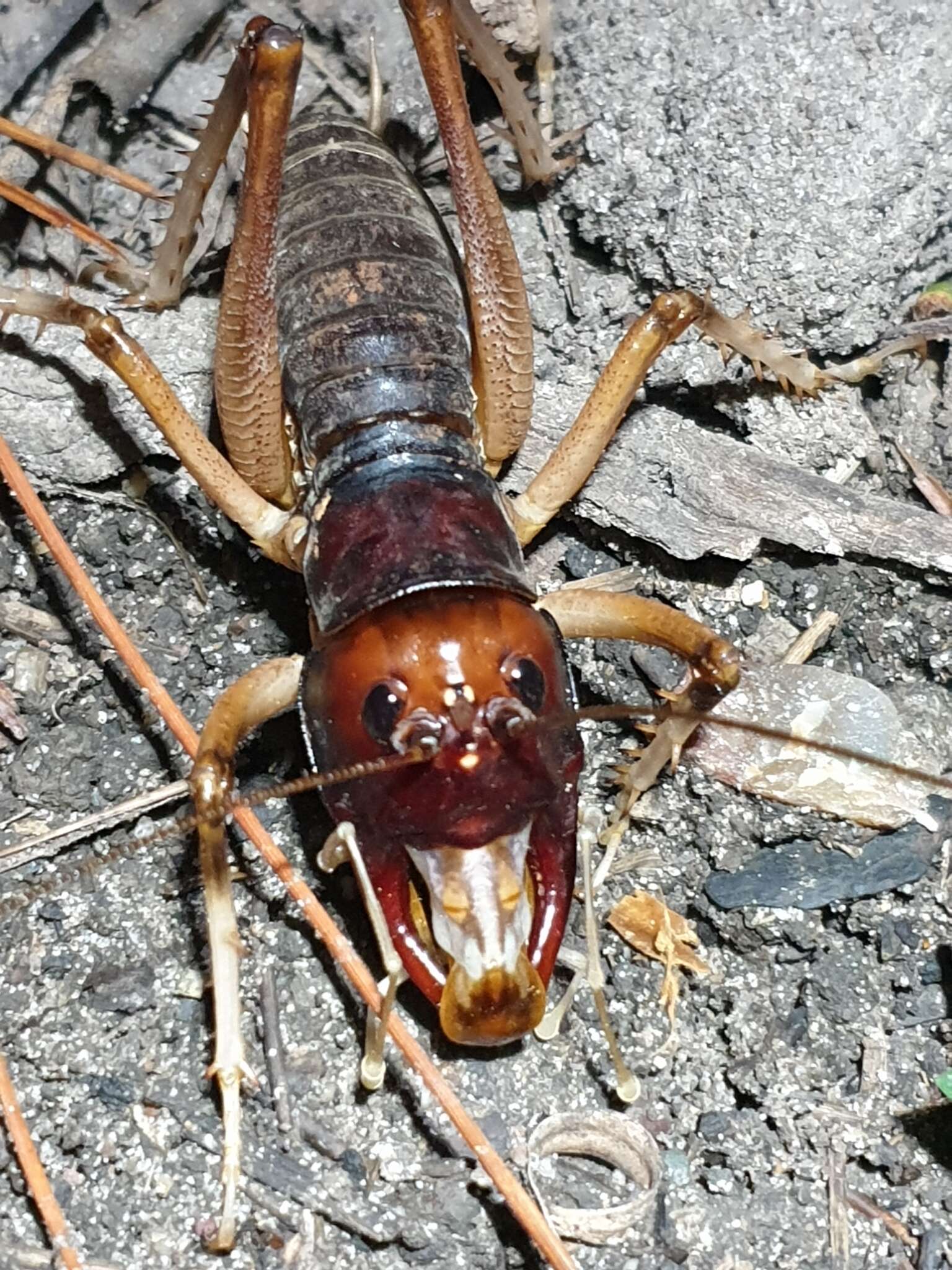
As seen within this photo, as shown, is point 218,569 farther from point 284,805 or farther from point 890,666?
point 890,666

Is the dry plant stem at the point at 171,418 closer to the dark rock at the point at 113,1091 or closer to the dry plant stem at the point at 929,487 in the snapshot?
the dark rock at the point at 113,1091

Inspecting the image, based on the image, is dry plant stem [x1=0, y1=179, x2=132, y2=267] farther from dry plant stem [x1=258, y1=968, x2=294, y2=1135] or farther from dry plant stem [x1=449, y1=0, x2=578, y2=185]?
dry plant stem [x1=258, y1=968, x2=294, y2=1135]

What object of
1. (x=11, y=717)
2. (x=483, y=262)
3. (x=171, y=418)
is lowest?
(x=11, y=717)

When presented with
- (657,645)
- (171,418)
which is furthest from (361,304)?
(657,645)

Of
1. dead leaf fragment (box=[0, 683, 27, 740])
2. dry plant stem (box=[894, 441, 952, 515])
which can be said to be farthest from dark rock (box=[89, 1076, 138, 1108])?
dry plant stem (box=[894, 441, 952, 515])

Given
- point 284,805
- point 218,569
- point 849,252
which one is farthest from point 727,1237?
point 849,252

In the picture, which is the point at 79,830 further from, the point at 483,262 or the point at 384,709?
the point at 483,262

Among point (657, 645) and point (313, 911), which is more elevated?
point (657, 645)
